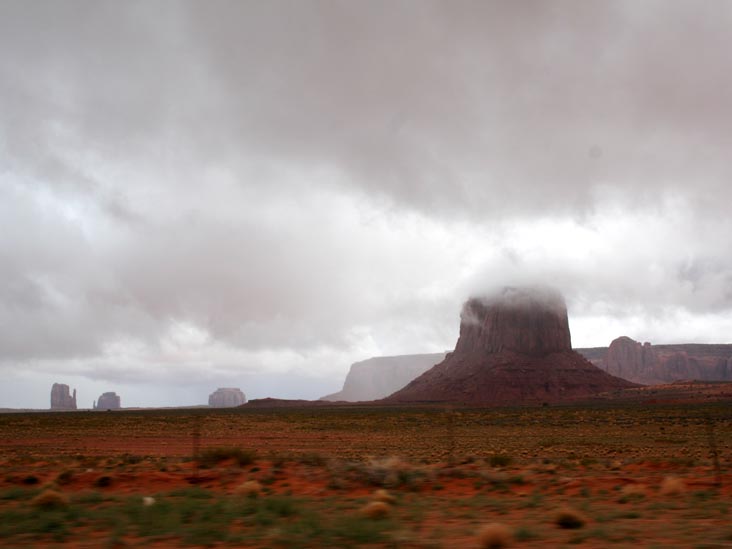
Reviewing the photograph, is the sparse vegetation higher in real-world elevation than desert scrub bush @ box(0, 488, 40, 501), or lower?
lower

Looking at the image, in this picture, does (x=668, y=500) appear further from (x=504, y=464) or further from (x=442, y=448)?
(x=442, y=448)

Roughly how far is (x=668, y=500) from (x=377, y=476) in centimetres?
609

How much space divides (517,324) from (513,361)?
16.1 metres

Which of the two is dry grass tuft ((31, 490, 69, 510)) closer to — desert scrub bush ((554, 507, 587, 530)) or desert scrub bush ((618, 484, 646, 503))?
desert scrub bush ((554, 507, 587, 530))

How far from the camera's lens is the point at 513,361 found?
15475 cm

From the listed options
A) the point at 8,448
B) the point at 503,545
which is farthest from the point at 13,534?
the point at 8,448

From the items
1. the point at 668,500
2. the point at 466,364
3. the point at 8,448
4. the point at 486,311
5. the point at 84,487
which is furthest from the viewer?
the point at 486,311

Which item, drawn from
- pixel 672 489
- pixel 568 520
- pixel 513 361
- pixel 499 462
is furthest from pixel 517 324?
pixel 568 520

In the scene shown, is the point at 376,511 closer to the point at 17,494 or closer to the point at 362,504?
the point at 362,504

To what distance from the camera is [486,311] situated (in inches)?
7028

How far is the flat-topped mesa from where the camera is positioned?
536 feet

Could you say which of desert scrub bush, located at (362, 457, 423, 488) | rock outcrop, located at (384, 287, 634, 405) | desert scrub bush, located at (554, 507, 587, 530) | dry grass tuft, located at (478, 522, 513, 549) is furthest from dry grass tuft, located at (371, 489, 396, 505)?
rock outcrop, located at (384, 287, 634, 405)

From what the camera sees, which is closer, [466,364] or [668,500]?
[668,500]

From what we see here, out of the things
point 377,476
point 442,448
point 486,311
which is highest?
point 486,311
